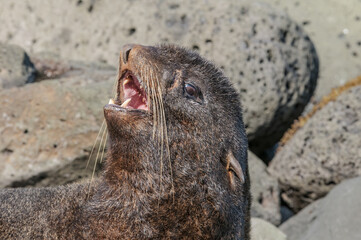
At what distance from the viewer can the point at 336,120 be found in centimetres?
887

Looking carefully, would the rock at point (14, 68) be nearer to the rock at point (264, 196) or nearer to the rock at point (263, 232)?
the rock at point (264, 196)

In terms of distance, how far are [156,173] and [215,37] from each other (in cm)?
517

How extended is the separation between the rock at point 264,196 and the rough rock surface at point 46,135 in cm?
233

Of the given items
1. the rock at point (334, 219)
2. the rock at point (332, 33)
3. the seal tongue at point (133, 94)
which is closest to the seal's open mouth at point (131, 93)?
the seal tongue at point (133, 94)

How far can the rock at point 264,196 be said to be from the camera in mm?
7744

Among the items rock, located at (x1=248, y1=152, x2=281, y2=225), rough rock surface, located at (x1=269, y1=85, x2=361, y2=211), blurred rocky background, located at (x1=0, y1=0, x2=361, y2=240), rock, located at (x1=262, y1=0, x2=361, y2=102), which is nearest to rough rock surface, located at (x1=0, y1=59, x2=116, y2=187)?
blurred rocky background, located at (x1=0, y1=0, x2=361, y2=240)

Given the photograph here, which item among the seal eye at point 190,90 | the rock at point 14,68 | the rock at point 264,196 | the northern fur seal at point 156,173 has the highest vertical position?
the seal eye at point 190,90

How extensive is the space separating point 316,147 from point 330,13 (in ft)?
24.8

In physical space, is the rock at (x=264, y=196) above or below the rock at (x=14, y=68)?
below

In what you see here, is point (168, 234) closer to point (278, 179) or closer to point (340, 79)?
point (278, 179)

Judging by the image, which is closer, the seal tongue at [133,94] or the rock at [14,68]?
the seal tongue at [133,94]

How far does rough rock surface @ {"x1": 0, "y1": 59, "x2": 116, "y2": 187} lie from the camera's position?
22.9 feet

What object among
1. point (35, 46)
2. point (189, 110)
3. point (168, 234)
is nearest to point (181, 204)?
point (168, 234)

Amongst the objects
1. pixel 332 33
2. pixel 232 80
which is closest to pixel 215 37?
pixel 232 80
